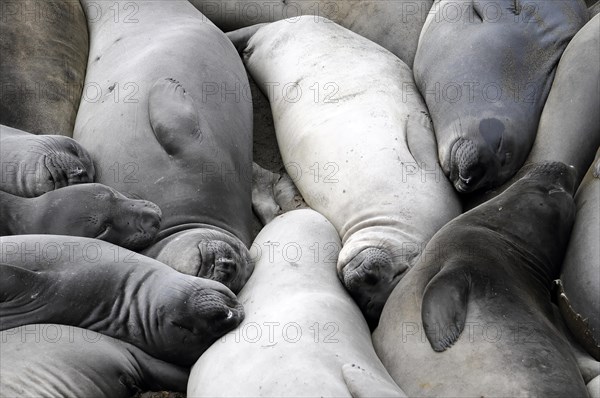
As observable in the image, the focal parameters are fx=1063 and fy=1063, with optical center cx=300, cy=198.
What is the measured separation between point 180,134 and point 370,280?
1.19 meters

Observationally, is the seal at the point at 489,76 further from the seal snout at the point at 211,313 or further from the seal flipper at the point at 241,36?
the seal snout at the point at 211,313

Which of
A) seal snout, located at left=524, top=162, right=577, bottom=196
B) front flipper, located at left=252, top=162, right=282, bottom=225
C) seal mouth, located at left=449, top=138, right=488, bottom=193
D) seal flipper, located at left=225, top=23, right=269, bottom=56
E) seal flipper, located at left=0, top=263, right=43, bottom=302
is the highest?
seal snout, located at left=524, top=162, right=577, bottom=196

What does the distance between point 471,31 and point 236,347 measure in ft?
7.67

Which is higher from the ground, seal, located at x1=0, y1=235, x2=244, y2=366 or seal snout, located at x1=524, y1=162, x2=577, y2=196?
seal snout, located at x1=524, y1=162, x2=577, y2=196

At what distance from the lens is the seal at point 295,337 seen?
373cm

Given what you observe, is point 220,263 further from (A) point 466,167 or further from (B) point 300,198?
(A) point 466,167

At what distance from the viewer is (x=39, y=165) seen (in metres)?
4.76

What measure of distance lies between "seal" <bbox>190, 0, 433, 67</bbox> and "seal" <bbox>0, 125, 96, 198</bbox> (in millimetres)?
1765

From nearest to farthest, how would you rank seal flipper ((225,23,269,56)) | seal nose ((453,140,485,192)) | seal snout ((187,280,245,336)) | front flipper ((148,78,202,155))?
seal snout ((187,280,245,336)) → seal nose ((453,140,485,192)) → front flipper ((148,78,202,155)) → seal flipper ((225,23,269,56))

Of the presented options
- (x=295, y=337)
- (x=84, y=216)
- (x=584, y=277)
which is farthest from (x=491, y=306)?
(x=84, y=216)

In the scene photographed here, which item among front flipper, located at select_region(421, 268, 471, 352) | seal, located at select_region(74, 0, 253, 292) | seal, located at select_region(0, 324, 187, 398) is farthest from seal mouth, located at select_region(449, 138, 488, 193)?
seal, located at select_region(0, 324, 187, 398)

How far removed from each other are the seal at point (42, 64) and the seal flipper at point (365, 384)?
2.36 m

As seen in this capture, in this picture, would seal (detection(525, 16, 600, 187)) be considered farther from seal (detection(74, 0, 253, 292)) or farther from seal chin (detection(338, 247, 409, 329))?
seal (detection(74, 0, 253, 292))

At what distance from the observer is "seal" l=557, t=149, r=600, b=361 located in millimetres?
4285
